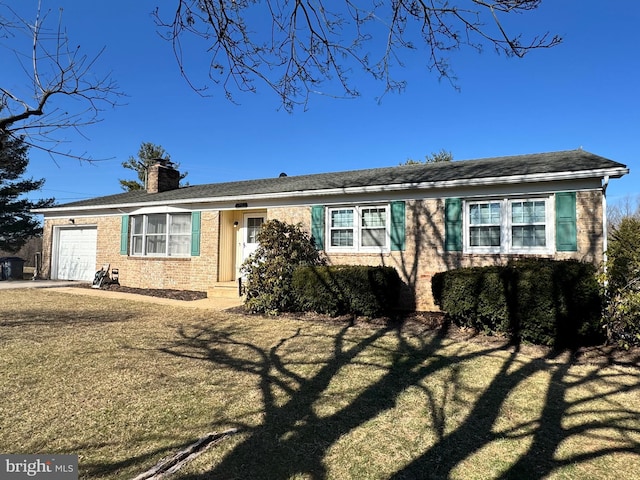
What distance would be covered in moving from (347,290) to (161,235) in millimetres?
8453

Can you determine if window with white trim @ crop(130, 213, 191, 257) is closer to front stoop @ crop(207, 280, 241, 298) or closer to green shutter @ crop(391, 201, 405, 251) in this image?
front stoop @ crop(207, 280, 241, 298)

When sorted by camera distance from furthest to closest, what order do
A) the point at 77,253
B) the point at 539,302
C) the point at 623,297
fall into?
the point at 77,253 → the point at 539,302 → the point at 623,297

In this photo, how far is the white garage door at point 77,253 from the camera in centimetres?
1548

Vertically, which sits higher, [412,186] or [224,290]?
[412,186]

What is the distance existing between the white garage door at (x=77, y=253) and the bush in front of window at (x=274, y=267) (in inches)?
363

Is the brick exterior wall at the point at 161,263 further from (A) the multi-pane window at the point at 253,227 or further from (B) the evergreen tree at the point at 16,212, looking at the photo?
(B) the evergreen tree at the point at 16,212

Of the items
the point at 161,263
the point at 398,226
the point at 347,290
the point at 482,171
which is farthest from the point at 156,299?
the point at 482,171

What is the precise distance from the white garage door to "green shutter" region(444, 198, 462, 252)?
13.8m

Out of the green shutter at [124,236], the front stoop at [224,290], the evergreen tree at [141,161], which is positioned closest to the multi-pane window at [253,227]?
the front stoop at [224,290]

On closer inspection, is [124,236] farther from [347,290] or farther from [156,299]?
[347,290]

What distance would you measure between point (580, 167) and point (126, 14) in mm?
8641

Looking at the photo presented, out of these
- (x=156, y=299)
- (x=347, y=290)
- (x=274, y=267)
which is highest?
(x=274, y=267)

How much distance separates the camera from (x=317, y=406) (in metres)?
4.02

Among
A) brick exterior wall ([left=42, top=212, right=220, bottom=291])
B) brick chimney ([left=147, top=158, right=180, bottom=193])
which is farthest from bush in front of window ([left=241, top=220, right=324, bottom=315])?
brick chimney ([left=147, top=158, right=180, bottom=193])
